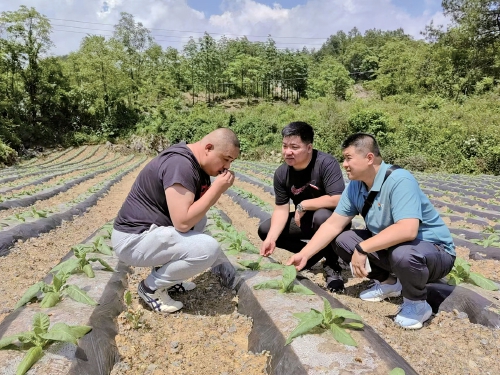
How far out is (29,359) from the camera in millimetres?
1707

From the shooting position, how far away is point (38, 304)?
94.7 inches

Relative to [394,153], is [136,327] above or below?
above

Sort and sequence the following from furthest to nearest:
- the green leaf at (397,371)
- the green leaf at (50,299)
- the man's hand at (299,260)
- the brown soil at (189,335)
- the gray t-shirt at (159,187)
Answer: the man's hand at (299,260)
the gray t-shirt at (159,187)
the green leaf at (50,299)
the brown soil at (189,335)
the green leaf at (397,371)

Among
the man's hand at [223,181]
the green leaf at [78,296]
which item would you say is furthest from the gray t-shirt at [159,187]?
the green leaf at [78,296]

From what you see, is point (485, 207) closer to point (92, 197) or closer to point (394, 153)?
point (92, 197)

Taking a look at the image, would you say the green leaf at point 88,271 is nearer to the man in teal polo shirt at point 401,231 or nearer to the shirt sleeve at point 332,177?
the man in teal polo shirt at point 401,231

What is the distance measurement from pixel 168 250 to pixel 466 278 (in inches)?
93.9

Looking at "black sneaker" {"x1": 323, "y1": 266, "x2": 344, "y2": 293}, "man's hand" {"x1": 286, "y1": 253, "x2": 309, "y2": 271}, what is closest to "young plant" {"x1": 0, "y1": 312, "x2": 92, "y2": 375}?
"man's hand" {"x1": 286, "y1": 253, "x2": 309, "y2": 271}

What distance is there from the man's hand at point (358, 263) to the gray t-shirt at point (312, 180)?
988 mm

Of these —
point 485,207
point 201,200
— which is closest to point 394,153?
point 485,207

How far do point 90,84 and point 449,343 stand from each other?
3511 centimetres

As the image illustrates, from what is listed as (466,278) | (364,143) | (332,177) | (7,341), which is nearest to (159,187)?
(7,341)

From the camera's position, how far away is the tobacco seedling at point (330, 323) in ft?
6.39

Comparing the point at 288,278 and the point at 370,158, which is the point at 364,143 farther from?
the point at 288,278
